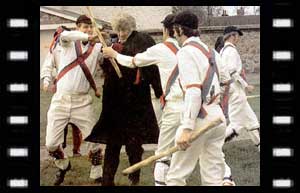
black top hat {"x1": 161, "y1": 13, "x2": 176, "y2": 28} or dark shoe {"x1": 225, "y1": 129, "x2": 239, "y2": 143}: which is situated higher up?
black top hat {"x1": 161, "y1": 13, "x2": 176, "y2": 28}

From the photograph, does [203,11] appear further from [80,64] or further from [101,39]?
[80,64]

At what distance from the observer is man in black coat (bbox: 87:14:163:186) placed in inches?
267

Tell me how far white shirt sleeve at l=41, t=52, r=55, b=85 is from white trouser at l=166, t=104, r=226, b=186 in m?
1.33

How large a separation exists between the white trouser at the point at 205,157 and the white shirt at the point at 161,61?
1.20 ft

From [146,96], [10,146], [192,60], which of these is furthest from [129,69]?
[10,146]

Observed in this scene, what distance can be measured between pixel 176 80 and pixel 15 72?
1478mm

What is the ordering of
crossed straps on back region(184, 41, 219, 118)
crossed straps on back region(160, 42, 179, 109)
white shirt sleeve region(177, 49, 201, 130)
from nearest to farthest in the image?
white shirt sleeve region(177, 49, 201, 130) → crossed straps on back region(184, 41, 219, 118) → crossed straps on back region(160, 42, 179, 109)

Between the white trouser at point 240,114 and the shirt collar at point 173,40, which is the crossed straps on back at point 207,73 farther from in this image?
the white trouser at point 240,114

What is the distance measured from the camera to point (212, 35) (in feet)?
22.4

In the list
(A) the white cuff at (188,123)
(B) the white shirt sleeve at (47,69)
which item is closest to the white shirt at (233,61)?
(A) the white cuff at (188,123)

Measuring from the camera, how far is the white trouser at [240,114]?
6930 mm

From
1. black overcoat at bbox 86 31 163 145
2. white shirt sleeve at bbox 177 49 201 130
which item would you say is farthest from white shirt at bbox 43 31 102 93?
white shirt sleeve at bbox 177 49 201 130

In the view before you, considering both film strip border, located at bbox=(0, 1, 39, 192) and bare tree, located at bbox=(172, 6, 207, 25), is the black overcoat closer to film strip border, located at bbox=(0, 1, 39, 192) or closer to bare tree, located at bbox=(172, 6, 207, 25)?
bare tree, located at bbox=(172, 6, 207, 25)
